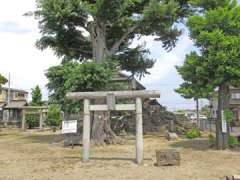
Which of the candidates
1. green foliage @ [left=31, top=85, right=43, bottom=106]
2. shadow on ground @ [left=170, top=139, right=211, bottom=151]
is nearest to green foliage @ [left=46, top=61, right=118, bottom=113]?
shadow on ground @ [left=170, top=139, right=211, bottom=151]

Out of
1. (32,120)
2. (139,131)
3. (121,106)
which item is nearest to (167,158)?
(139,131)

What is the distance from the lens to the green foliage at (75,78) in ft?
52.6

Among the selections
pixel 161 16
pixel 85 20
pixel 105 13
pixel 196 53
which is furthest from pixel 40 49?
pixel 196 53

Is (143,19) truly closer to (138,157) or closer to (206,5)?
(206,5)

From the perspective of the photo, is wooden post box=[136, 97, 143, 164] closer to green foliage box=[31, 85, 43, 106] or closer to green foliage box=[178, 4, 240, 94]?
green foliage box=[178, 4, 240, 94]

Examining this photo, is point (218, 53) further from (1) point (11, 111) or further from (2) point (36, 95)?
(1) point (11, 111)

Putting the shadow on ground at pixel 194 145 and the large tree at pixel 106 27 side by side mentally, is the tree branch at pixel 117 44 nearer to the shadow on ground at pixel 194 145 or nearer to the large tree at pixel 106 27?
the large tree at pixel 106 27

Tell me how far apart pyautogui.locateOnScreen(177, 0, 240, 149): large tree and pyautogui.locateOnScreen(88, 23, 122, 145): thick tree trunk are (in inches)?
217

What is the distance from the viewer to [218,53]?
1372 cm

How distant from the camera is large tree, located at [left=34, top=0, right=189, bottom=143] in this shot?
55.2 ft

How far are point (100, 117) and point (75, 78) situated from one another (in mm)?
3314

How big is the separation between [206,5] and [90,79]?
643 cm

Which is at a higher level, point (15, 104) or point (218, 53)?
point (218, 53)

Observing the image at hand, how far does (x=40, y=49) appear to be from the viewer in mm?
20922
